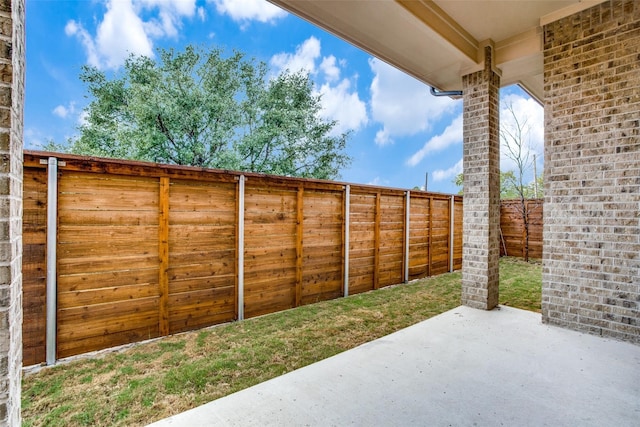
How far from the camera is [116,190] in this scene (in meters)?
3.05

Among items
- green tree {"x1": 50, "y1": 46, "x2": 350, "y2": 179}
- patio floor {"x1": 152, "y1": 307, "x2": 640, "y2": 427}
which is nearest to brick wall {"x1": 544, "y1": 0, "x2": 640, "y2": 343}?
patio floor {"x1": 152, "y1": 307, "x2": 640, "y2": 427}

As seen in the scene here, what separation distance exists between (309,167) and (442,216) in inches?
196

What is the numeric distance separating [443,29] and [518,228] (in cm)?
784

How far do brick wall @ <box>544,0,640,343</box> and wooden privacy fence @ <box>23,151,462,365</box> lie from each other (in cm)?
277

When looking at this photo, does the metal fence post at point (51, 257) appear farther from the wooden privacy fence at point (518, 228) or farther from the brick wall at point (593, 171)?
the wooden privacy fence at point (518, 228)

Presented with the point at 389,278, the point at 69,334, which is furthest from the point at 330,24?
the point at 389,278

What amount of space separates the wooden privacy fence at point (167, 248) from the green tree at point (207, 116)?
527cm

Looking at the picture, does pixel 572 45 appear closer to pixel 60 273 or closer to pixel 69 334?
pixel 60 273

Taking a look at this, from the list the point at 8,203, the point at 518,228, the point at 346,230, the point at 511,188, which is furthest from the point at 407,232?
the point at 511,188

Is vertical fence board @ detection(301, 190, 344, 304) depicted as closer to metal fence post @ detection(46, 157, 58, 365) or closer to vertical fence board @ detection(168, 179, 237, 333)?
vertical fence board @ detection(168, 179, 237, 333)

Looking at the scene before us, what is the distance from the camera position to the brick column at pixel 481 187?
3793 millimetres

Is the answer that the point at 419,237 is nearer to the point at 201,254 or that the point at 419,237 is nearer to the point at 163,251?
the point at 201,254

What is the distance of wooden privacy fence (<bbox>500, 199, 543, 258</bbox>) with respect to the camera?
8602mm

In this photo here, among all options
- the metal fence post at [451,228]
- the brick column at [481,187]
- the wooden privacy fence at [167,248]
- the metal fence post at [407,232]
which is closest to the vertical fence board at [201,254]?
the wooden privacy fence at [167,248]
